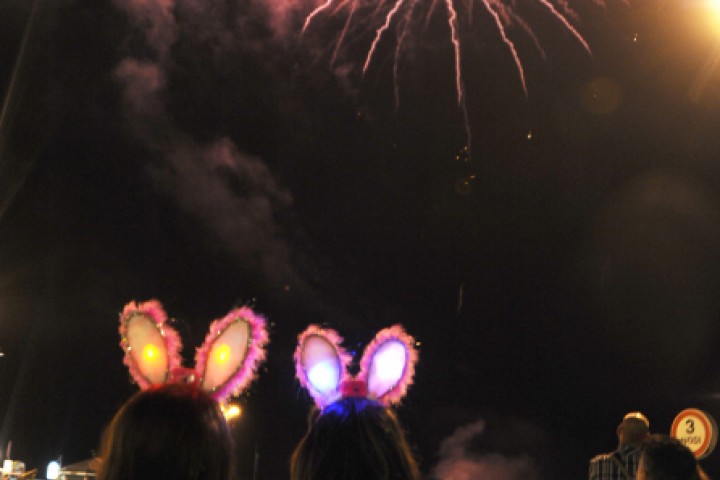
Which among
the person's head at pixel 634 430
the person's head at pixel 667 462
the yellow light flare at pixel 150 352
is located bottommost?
the person's head at pixel 667 462

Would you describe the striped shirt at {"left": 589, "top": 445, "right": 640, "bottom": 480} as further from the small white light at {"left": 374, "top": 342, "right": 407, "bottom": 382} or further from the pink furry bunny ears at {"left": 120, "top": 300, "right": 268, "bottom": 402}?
the pink furry bunny ears at {"left": 120, "top": 300, "right": 268, "bottom": 402}

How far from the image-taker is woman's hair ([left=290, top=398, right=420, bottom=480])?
2.21 metres

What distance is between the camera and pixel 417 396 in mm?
16875

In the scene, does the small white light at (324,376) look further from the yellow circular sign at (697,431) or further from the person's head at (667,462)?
the yellow circular sign at (697,431)

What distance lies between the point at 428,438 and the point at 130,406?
48.5 feet

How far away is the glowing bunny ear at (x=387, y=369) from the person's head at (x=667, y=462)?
117 cm

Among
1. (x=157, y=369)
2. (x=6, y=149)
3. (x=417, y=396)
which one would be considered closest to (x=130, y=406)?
(x=157, y=369)

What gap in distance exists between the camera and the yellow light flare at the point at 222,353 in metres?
3.76

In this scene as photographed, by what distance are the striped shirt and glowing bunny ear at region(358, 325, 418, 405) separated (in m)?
2.04

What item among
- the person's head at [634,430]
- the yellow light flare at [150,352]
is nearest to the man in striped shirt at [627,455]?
the person's head at [634,430]

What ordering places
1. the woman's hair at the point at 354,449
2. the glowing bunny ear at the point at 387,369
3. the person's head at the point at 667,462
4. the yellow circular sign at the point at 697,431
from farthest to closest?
the yellow circular sign at the point at 697,431 < the glowing bunny ear at the point at 387,369 < the person's head at the point at 667,462 < the woman's hair at the point at 354,449

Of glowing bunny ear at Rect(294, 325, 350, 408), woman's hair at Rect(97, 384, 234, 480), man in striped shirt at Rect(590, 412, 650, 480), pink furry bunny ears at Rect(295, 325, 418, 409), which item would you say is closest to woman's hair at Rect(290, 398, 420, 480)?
woman's hair at Rect(97, 384, 234, 480)

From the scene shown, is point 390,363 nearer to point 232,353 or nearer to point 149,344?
point 232,353

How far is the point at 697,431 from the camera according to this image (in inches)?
291
